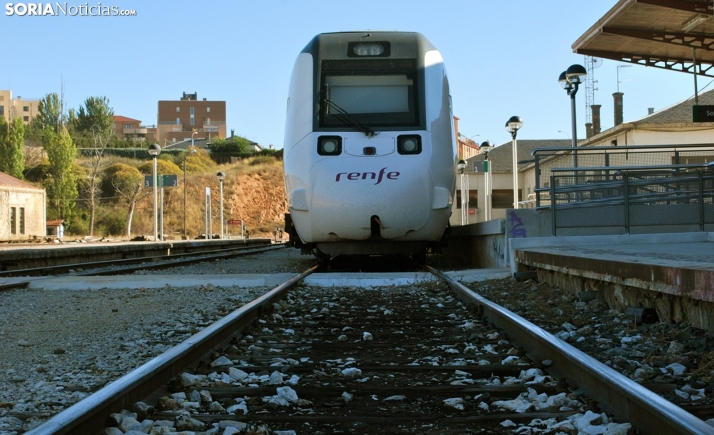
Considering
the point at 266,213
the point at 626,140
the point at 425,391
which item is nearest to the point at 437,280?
the point at 425,391

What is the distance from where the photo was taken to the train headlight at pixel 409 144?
10.7m

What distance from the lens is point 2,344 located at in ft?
17.1

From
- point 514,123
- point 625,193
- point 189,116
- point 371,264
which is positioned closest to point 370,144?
point 625,193

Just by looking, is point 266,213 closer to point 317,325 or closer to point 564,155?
point 564,155

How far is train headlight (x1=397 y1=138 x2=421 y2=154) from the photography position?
35.2ft

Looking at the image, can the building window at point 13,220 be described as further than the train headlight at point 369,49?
Yes

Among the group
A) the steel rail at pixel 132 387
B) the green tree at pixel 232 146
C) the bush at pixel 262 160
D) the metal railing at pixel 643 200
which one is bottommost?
the steel rail at pixel 132 387

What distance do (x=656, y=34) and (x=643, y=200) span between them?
7.02 m

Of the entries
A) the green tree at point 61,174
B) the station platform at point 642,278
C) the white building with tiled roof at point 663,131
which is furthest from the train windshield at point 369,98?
the green tree at point 61,174

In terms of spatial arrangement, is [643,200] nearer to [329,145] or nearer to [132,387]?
[329,145]

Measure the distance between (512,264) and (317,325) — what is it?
5223 millimetres

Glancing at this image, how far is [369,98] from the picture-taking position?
11320mm

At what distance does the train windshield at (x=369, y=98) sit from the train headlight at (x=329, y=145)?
0.26 meters

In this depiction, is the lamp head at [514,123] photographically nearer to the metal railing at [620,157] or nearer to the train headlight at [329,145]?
the metal railing at [620,157]
